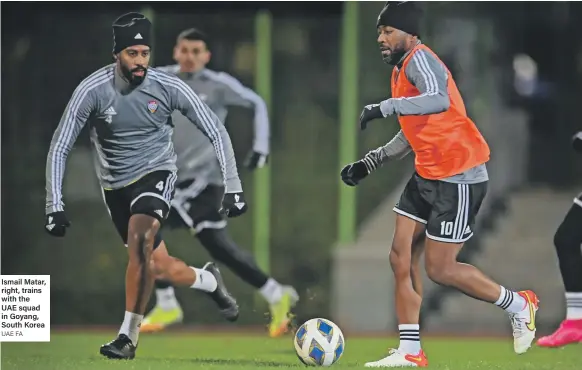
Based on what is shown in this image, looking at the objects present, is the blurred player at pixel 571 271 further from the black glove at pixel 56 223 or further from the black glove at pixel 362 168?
the black glove at pixel 56 223

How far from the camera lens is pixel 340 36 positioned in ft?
35.6

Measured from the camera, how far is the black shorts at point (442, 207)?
772 centimetres

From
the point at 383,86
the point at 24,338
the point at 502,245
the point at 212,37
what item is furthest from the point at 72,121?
the point at 502,245

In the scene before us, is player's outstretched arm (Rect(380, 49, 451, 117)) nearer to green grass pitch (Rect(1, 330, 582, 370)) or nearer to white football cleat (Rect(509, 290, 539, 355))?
white football cleat (Rect(509, 290, 539, 355))

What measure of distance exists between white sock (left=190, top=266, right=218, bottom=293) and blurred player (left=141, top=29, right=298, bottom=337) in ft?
1.87

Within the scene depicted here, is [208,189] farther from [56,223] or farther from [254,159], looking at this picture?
[56,223]

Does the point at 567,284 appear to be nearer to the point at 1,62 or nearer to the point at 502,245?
the point at 502,245

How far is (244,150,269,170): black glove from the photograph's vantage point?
995 cm

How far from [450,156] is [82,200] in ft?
11.0

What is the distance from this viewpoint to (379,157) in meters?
8.27

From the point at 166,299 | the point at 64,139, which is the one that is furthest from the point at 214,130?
the point at 166,299
